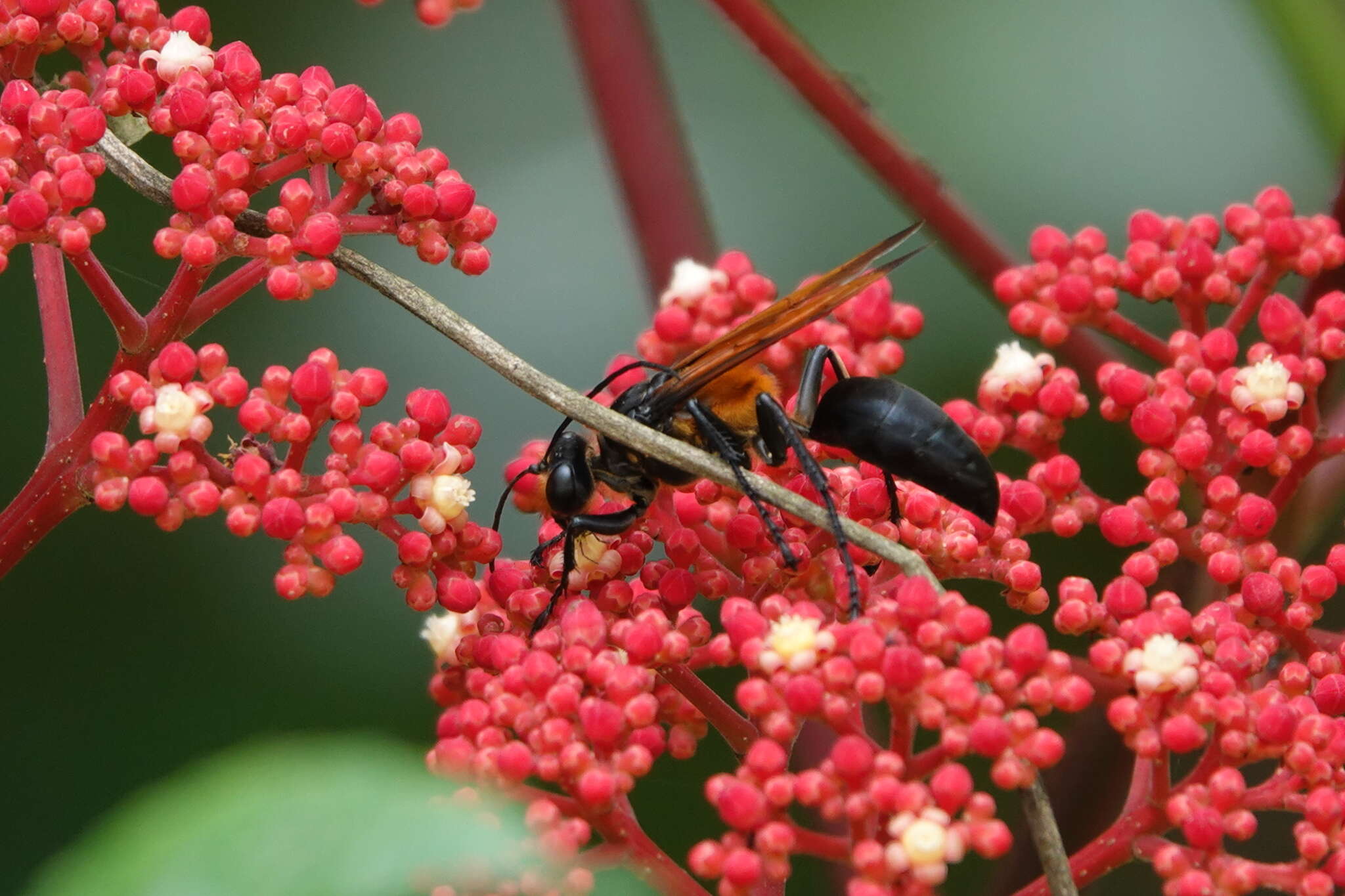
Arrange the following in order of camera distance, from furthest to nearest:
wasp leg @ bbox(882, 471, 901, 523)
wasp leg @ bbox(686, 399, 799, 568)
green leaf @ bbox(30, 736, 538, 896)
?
1. wasp leg @ bbox(882, 471, 901, 523)
2. wasp leg @ bbox(686, 399, 799, 568)
3. green leaf @ bbox(30, 736, 538, 896)

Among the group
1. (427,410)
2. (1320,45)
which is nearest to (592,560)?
(427,410)

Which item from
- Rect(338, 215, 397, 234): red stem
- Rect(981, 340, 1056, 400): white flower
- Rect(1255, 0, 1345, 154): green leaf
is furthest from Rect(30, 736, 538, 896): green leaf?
Rect(1255, 0, 1345, 154): green leaf

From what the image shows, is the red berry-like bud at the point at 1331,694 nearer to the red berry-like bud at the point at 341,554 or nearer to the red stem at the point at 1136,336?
the red stem at the point at 1136,336

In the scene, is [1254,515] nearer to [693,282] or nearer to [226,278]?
[693,282]

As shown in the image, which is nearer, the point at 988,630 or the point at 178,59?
the point at 988,630

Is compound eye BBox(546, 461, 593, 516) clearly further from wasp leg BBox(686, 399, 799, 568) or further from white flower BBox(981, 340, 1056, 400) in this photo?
white flower BBox(981, 340, 1056, 400)

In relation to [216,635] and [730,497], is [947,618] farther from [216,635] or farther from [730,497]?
[216,635]

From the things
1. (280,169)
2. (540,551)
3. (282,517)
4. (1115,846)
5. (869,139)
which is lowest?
(1115,846)
